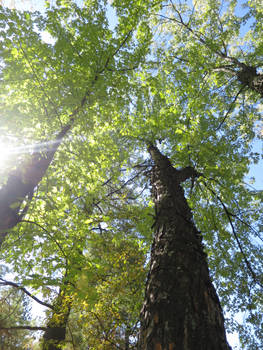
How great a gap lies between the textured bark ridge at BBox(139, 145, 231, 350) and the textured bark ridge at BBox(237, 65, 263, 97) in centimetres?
473

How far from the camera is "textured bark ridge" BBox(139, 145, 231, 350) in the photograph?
139 cm

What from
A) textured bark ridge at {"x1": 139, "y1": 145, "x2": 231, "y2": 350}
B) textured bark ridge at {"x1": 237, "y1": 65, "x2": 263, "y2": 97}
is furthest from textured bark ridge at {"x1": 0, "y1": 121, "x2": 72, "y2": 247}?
textured bark ridge at {"x1": 237, "y1": 65, "x2": 263, "y2": 97}

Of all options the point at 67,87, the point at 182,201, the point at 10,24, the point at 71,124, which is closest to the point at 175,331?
the point at 182,201

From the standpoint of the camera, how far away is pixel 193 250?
2.20 meters

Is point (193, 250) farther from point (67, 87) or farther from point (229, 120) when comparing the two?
point (229, 120)

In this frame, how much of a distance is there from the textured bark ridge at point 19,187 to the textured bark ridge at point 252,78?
5.21m

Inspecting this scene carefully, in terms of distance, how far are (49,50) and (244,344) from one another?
10.6m

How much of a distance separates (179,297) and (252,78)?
6392 millimetres

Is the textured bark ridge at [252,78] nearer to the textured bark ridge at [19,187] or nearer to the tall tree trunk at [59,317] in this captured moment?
the textured bark ridge at [19,187]

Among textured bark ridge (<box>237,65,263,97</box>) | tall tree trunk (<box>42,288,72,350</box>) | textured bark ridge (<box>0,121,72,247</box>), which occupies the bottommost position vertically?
tall tree trunk (<box>42,288,72,350</box>)

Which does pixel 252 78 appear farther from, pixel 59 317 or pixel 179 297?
pixel 59 317

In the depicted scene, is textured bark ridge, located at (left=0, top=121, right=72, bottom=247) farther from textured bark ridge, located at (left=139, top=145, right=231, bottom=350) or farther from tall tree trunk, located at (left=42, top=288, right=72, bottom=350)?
textured bark ridge, located at (left=139, top=145, right=231, bottom=350)

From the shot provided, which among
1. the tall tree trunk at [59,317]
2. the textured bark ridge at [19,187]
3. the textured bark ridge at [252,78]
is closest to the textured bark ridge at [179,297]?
the textured bark ridge at [19,187]

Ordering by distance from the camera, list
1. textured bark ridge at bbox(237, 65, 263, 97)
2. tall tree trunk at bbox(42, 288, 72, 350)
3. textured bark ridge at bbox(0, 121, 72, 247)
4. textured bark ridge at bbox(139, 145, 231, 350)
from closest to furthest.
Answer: textured bark ridge at bbox(139, 145, 231, 350) < textured bark ridge at bbox(0, 121, 72, 247) < tall tree trunk at bbox(42, 288, 72, 350) < textured bark ridge at bbox(237, 65, 263, 97)
